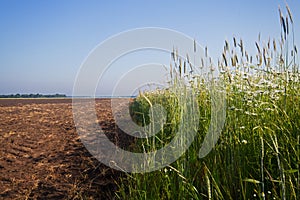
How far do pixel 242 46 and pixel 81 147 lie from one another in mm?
2836

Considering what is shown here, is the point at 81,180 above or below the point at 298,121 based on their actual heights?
below

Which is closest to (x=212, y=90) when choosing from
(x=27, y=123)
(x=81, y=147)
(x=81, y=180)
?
(x=81, y=180)

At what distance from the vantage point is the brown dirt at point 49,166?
10.1 ft

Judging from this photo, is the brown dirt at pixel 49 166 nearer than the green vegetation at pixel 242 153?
No

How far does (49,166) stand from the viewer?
3.87 meters

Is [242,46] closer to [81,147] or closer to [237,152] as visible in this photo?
[237,152]

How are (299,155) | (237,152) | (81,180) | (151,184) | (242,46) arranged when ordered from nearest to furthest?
(299,155) < (237,152) < (151,184) < (242,46) < (81,180)

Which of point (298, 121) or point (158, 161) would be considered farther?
point (158, 161)

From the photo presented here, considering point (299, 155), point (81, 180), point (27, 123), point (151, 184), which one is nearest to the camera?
point (299, 155)

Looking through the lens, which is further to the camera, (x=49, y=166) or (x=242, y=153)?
(x=49, y=166)

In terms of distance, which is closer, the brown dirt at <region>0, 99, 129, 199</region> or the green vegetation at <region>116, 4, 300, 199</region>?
the green vegetation at <region>116, 4, 300, 199</region>

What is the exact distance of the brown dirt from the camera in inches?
121

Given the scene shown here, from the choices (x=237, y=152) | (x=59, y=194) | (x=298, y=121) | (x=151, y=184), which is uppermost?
(x=298, y=121)

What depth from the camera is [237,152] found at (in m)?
2.29
